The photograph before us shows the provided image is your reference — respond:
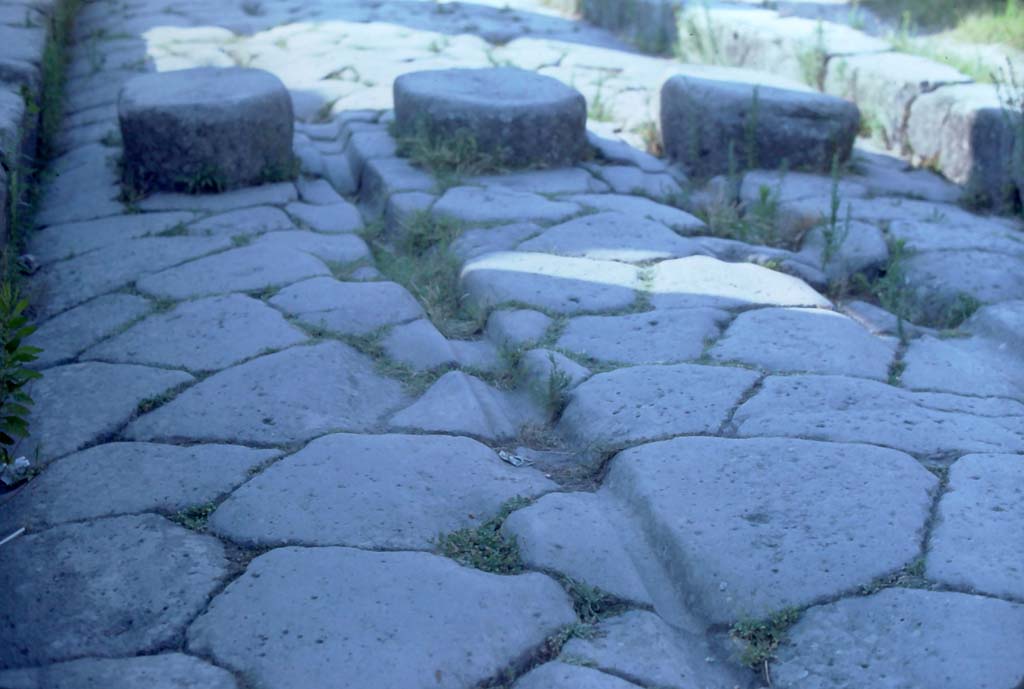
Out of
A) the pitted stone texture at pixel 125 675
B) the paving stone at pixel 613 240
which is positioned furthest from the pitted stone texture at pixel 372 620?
the paving stone at pixel 613 240

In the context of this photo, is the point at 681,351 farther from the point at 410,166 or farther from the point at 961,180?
the point at 961,180

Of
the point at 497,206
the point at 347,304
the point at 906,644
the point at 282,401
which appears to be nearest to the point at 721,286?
the point at 497,206

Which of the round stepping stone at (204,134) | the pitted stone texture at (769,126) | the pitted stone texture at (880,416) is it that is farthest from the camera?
the pitted stone texture at (769,126)

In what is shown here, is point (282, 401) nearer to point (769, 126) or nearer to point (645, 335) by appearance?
point (645, 335)

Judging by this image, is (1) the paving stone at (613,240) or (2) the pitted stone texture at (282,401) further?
(1) the paving stone at (613,240)

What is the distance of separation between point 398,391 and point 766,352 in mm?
869

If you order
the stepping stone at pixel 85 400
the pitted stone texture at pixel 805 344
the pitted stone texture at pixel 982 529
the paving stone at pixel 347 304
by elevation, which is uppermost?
the pitted stone texture at pixel 982 529

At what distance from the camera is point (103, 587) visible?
1.80 m

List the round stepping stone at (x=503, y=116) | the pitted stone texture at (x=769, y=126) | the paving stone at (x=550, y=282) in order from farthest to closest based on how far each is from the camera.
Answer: the pitted stone texture at (x=769, y=126) → the round stepping stone at (x=503, y=116) → the paving stone at (x=550, y=282)

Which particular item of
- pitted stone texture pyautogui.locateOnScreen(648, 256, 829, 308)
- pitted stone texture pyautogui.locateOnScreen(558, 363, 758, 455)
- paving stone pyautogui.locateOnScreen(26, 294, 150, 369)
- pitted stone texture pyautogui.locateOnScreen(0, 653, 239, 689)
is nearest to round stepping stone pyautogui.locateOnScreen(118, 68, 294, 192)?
paving stone pyautogui.locateOnScreen(26, 294, 150, 369)

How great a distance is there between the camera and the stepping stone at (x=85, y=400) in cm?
228

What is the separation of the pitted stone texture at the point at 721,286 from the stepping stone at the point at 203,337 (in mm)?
997

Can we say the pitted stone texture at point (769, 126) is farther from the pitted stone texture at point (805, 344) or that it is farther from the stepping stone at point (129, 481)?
the stepping stone at point (129, 481)

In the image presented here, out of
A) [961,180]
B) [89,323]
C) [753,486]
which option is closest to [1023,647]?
[753,486]
